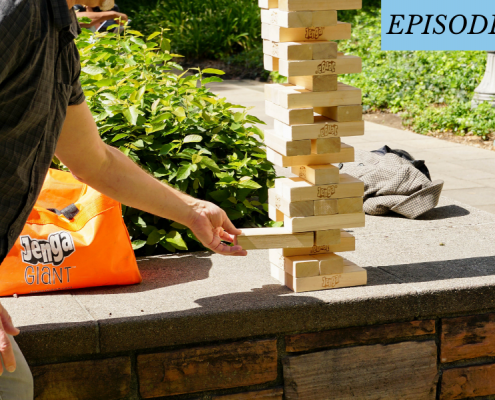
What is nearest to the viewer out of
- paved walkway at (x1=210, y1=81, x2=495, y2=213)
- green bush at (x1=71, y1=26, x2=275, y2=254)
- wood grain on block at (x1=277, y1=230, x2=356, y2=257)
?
wood grain on block at (x1=277, y1=230, x2=356, y2=257)

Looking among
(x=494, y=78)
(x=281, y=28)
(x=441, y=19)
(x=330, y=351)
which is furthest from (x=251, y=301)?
(x=494, y=78)

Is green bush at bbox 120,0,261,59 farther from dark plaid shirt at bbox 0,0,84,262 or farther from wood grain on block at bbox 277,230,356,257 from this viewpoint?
dark plaid shirt at bbox 0,0,84,262

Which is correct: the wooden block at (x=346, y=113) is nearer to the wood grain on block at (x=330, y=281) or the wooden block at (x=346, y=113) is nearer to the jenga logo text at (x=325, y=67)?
the jenga logo text at (x=325, y=67)

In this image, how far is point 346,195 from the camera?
243 cm

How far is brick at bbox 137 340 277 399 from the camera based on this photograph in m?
2.22

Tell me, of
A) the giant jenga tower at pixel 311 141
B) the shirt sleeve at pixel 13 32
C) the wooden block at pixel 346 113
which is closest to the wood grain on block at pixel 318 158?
the giant jenga tower at pixel 311 141

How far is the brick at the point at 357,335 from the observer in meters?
2.34

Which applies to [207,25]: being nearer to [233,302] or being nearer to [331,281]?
[331,281]

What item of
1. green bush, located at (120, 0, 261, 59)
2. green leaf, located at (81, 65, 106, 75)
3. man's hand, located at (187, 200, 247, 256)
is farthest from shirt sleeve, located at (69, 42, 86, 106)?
green bush, located at (120, 0, 261, 59)

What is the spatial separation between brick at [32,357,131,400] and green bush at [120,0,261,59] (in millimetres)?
12073

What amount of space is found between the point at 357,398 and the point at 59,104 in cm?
152

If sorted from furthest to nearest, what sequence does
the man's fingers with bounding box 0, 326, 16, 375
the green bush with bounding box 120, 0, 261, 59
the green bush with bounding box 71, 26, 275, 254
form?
the green bush with bounding box 120, 0, 261, 59, the green bush with bounding box 71, 26, 275, 254, the man's fingers with bounding box 0, 326, 16, 375

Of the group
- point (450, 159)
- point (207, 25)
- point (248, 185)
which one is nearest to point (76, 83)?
point (248, 185)

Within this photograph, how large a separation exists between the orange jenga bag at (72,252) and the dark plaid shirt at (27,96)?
2.22ft
